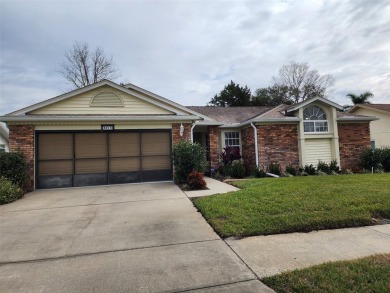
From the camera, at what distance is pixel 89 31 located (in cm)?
1195

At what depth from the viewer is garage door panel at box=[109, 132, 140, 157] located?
11531 millimetres

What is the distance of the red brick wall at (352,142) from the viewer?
1472 centimetres

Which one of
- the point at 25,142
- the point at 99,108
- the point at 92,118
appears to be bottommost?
the point at 25,142

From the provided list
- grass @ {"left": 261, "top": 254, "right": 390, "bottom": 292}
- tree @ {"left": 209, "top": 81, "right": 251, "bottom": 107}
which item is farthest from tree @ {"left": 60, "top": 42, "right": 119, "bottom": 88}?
grass @ {"left": 261, "top": 254, "right": 390, "bottom": 292}

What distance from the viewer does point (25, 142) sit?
10.5m

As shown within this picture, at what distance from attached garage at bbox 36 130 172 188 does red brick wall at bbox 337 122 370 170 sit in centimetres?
1006

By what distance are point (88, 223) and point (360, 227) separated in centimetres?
569

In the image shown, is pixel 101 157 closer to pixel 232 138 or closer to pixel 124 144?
pixel 124 144

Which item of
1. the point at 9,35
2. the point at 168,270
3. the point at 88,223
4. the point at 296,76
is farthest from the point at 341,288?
the point at 296,76

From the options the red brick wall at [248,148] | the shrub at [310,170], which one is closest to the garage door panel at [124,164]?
the red brick wall at [248,148]

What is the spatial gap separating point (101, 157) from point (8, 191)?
3.67 m

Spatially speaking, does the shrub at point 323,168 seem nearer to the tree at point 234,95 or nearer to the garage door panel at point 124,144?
the garage door panel at point 124,144

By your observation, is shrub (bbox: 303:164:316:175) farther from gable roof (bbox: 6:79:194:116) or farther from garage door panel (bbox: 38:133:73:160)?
garage door panel (bbox: 38:133:73:160)

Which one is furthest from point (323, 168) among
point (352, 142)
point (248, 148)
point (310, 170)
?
point (248, 148)
